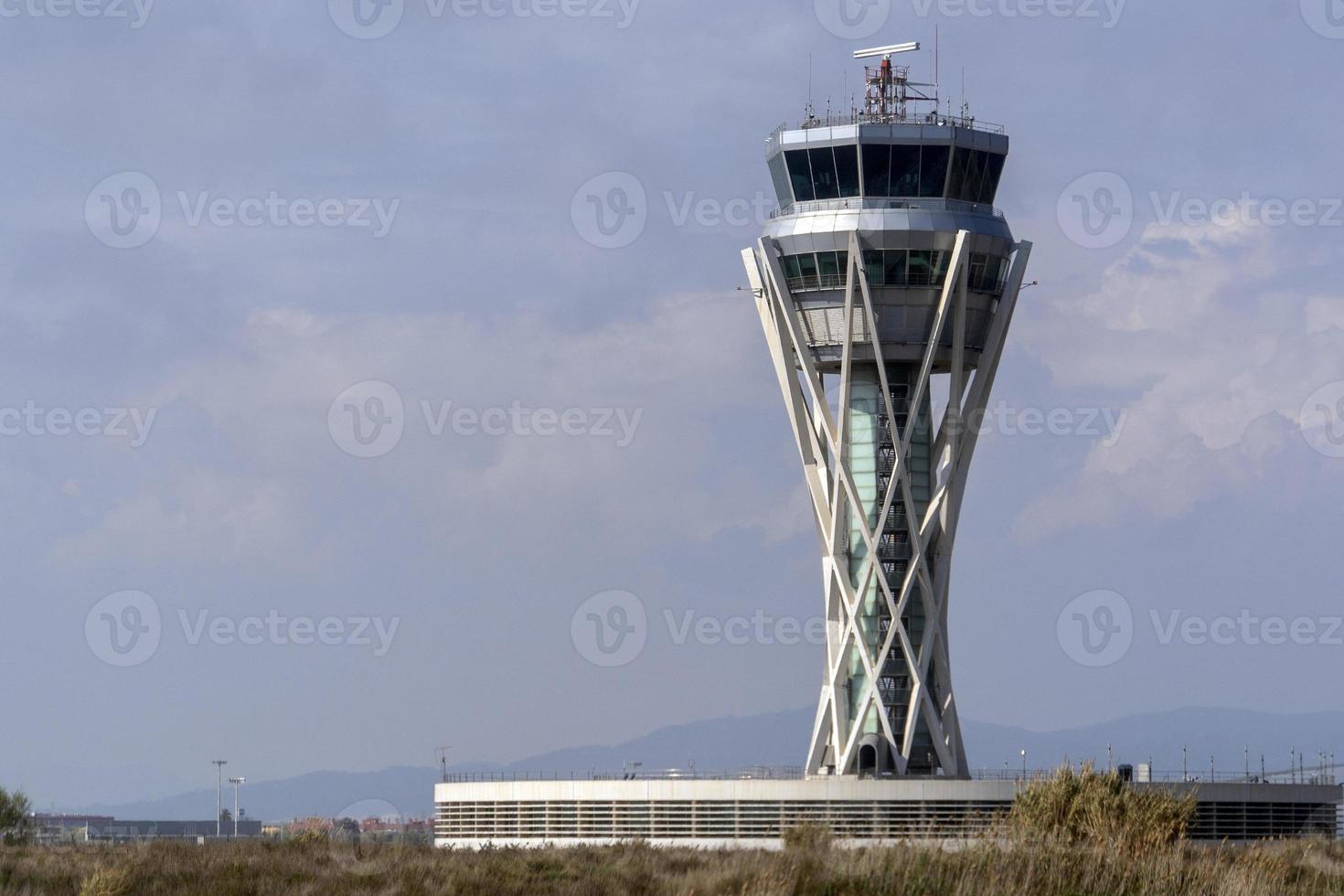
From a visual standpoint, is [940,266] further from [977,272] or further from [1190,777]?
[1190,777]

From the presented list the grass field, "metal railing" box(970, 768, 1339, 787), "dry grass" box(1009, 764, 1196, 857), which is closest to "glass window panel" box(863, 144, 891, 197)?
"metal railing" box(970, 768, 1339, 787)

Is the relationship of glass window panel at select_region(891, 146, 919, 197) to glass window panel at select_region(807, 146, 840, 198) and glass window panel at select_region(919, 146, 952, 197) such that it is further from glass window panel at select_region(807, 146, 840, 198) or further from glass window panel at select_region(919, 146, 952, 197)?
glass window panel at select_region(807, 146, 840, 198)

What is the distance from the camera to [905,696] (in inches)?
3893

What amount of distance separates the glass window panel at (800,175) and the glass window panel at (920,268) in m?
6.04

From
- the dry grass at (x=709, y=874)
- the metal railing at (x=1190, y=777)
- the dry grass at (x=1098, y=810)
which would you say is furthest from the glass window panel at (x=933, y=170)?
the dry grass at (x=709, y=874)

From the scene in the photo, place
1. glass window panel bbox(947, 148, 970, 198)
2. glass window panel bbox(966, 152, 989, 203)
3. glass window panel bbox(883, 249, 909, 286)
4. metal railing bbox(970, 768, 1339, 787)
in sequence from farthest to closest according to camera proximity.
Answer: glass window panel bbox(966, 152, 989, 203) → glass window panel bbox(947, 148, 970, 198) → glass window panel bbox(883, 249, 909, 286) → metal railing bbox(970, 768, 1339, 787)

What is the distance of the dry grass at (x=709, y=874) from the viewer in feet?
158

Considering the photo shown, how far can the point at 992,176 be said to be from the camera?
100750 mm

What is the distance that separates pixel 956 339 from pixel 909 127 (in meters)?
10.3

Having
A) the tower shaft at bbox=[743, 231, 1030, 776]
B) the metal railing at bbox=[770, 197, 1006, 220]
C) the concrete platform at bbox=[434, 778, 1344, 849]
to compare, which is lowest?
the concrete platform at bbox=[434, 778, 1344, 849]

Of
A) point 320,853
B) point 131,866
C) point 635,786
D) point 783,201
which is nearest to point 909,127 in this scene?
point 783,201

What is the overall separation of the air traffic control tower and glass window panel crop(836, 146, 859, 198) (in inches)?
2.9

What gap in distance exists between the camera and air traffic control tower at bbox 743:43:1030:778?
97000 mm

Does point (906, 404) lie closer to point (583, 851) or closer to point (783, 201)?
point (783, 201)
